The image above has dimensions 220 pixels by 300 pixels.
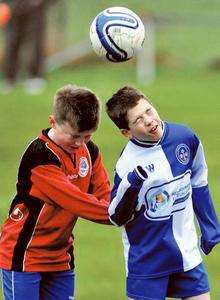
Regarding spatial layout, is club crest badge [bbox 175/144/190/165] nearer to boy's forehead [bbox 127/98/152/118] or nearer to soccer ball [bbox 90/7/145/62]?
boy's forehead [bbox 127/98/152/118]

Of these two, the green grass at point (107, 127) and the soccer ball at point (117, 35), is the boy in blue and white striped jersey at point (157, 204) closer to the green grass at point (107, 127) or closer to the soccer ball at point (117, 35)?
the soccer ball at point (117, 35)

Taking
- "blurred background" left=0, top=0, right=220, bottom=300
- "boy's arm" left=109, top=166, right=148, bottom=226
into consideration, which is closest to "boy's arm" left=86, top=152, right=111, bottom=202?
"boy's arm" left=109, top=166, right=148, bottom=226

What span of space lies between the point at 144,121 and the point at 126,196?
16.8 inches

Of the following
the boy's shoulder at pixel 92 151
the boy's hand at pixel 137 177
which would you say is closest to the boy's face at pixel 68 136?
the boy's shoulder at pixel 92 151

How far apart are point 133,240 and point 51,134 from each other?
0.74 m

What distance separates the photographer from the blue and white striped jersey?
281 inches

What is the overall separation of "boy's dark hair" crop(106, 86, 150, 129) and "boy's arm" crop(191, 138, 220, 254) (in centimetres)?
48

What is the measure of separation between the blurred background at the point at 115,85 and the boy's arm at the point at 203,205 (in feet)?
7.69

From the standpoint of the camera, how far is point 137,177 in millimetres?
6906

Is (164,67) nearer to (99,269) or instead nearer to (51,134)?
(99,269)

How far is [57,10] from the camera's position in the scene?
2877 cm

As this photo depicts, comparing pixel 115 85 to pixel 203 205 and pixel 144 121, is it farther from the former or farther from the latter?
pixel 144 121

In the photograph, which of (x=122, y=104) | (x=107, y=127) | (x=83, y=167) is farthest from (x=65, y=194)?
(x=107, y=127)

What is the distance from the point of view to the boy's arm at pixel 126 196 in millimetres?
6922
